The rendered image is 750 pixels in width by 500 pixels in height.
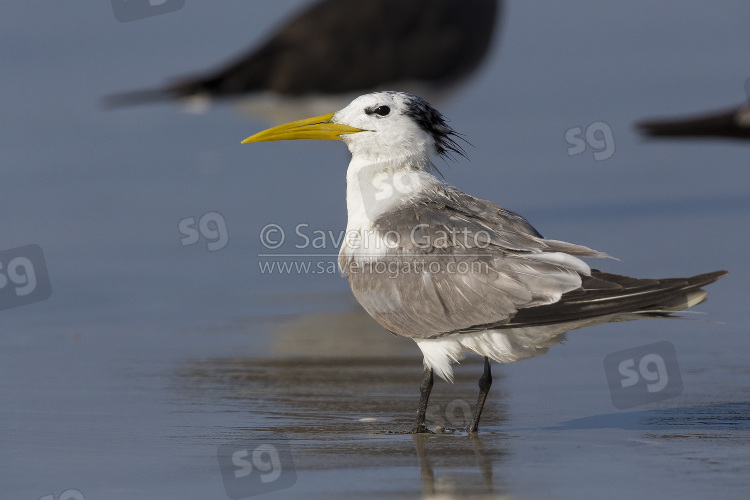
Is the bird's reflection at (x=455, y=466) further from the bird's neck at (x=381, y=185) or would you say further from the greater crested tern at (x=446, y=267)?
the bird's neck at (x=381, y=185)

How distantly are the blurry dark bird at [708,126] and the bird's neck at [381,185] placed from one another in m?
6.82

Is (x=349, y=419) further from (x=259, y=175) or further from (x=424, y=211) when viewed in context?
(x=259, y=175)

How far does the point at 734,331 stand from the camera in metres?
8.96

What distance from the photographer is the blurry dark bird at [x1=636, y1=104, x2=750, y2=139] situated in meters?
13.5

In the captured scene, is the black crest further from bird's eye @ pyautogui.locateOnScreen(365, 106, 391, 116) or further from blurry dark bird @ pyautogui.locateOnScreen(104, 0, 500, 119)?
blurry dark bird @ pyautogui.locateOnScreen(104, 0, 500, 119)

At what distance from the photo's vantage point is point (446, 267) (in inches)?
269

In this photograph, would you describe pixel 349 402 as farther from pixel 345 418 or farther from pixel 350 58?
pixel 350 58

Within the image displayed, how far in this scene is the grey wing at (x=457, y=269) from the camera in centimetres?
652

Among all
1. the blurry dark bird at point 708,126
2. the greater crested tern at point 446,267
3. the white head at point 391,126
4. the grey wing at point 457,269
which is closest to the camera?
the greater crested tern at point 446,267

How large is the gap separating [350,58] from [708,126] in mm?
4494

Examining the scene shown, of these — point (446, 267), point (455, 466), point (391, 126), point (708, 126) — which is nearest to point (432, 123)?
point (391, 126)

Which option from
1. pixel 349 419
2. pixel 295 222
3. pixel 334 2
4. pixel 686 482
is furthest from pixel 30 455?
pixel 334 2

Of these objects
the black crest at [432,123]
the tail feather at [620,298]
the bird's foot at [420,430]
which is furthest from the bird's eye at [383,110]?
the bird's foot at [420,430]

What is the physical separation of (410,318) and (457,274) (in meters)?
0.36
